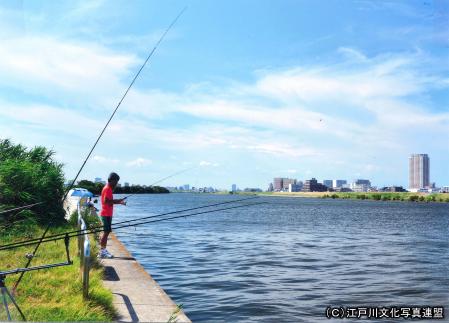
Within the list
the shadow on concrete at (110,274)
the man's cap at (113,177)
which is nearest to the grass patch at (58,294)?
the shadow on concrete at (110,274)

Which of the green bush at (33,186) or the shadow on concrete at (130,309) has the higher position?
the green bush at (33,186)

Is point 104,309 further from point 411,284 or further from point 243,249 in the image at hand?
point 243,249

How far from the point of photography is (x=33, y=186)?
17.7 metres

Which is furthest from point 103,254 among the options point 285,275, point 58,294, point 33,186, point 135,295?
point 33,186

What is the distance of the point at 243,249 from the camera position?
20969 mm

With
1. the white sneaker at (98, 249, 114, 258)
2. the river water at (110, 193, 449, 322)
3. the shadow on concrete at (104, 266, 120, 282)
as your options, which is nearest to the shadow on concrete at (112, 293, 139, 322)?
the shadow on concrete at (104, 266, 120, 282)

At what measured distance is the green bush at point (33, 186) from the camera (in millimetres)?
16625

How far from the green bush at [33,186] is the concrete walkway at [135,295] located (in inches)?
207

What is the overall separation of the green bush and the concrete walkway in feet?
17.3

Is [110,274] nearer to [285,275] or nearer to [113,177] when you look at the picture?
[113,177]

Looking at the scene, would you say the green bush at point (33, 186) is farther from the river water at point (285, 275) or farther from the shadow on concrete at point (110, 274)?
the shadow on concrete at point (110, 274)

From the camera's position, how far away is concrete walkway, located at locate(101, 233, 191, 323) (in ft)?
23.0

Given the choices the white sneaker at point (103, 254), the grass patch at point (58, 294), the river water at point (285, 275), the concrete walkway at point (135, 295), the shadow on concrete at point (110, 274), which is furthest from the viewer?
the white sneaker at point (103, 254)

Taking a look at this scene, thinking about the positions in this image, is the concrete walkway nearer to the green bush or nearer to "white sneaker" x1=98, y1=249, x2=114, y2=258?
"white sneaker" x1=98, y1=249, x2=114, y2=258
